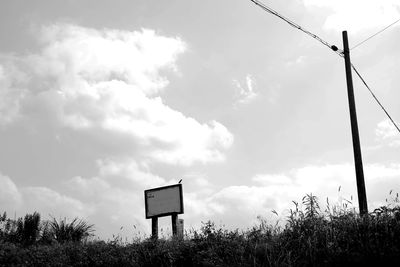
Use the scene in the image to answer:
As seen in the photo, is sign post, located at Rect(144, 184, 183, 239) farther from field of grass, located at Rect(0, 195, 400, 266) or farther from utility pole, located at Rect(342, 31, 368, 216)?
utility pole, located at Rect(342, 31, 368, 216)

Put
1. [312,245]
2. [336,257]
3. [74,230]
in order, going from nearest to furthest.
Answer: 1. [336,257]
2. [312,245]
3. [74,230]

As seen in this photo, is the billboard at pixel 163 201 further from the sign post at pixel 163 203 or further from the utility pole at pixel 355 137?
the utility pole at pixel 355 137

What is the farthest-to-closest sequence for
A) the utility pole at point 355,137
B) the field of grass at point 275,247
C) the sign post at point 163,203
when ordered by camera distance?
the sign post at point 163,203, the utility pole at point 355,137, the field of grass at point 275,247

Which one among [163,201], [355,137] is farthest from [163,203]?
[355,137]

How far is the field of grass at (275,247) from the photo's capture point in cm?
760

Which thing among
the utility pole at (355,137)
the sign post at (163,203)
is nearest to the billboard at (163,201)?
the sign post at (163,203)

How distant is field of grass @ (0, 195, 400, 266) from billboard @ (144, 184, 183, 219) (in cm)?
411

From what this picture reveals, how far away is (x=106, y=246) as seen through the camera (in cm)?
1207

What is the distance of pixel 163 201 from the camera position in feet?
54.5

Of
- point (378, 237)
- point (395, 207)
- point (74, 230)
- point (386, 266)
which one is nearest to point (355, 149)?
point (395, 207)

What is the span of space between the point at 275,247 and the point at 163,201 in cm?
840

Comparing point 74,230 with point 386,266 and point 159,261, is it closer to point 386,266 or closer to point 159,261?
point 159,261

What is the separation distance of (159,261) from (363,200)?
21.8 feet

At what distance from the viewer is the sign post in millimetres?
16203
